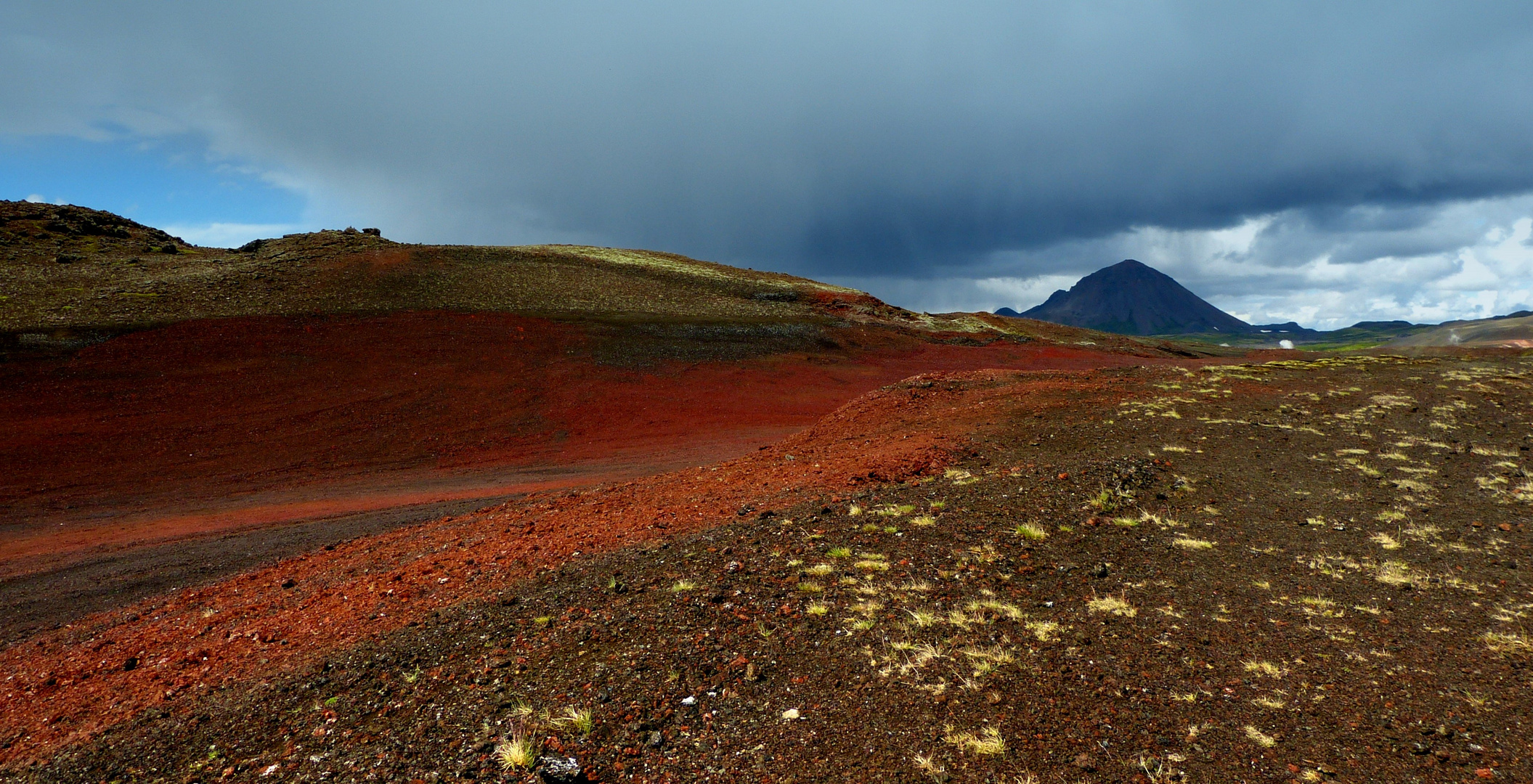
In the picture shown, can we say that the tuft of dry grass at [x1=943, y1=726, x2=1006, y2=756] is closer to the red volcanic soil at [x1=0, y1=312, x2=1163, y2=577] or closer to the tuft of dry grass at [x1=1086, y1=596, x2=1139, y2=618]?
the tuft of dry grass at [x1=1086, y1=596, x2=1139, y2=618]

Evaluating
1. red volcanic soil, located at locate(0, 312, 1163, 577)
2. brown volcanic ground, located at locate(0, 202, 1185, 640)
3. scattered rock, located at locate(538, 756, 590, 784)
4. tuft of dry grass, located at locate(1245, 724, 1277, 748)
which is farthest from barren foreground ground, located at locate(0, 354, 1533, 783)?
red volcanic soil, located at locate(0, 312, 1163, 577)

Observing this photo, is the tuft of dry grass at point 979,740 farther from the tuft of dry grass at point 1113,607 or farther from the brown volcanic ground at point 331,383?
the brown volcanic ground at point 331,383

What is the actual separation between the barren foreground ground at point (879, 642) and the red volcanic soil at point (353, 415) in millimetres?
8582

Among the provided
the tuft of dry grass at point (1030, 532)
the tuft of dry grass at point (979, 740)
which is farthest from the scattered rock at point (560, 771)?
the tuft of dry grass at point (1030, 532)

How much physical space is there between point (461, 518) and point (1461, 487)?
20687 millimetres

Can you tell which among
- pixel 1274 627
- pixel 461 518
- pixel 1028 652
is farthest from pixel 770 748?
pixel 461 518

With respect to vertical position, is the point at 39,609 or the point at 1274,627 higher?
the point at 1274,627

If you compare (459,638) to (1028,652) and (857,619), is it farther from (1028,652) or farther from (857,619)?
(1028,652)

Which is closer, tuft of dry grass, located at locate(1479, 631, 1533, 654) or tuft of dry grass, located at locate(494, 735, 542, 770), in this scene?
tuft of dry grass, located at locate(494, 735, 542, 770)

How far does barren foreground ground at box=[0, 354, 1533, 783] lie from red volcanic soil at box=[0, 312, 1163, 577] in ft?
28.2

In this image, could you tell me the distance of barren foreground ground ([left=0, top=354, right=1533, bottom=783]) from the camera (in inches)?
223

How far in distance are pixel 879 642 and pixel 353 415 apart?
28.0m

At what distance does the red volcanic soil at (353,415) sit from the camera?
20219 millimetres

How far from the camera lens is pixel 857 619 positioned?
773cm
